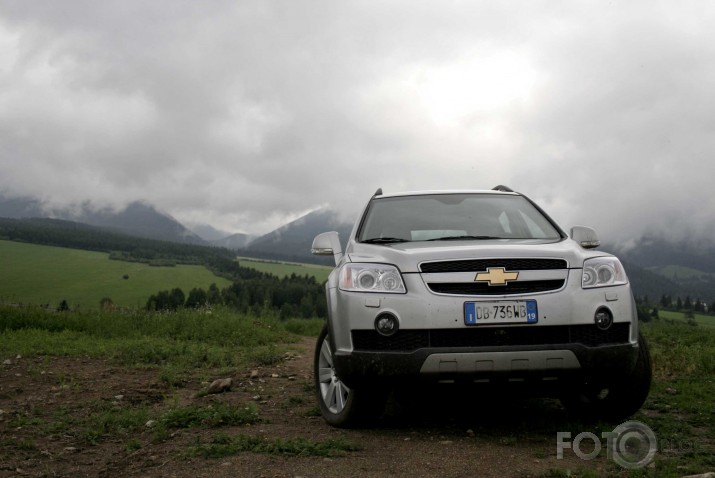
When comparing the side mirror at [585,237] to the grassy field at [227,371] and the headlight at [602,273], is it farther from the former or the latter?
the grassy field at [227,371]

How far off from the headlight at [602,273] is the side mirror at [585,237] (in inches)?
28.5

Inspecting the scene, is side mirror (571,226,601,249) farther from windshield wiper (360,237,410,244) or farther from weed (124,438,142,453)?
weed (124,438,142,453)

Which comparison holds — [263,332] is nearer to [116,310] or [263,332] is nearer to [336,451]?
[116,310]

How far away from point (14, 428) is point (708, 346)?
8.13 meters

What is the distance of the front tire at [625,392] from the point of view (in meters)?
4.14

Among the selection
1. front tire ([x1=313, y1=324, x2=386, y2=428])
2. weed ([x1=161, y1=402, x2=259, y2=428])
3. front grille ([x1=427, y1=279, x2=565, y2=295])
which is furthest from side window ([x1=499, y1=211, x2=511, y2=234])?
weed ([x1=161, y1=402, x2=259, y2=428])

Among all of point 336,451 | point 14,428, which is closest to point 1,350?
point 14,428

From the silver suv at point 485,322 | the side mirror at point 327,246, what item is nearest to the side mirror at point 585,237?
the silver suv at point 485,322

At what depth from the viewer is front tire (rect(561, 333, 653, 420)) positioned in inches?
163

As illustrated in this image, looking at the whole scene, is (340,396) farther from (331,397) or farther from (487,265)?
(487,265)

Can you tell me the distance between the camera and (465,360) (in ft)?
12.1

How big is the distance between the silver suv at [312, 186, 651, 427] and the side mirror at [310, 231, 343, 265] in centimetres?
76

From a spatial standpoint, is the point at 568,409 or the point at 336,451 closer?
the point at 336,451

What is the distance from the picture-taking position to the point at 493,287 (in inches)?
151
